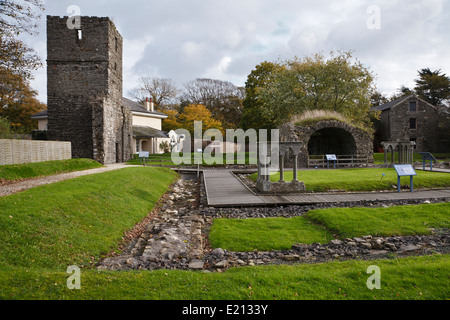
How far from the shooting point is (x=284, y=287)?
13.4 feet

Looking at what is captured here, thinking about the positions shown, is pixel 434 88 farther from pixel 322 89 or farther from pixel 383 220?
pixel 383 220

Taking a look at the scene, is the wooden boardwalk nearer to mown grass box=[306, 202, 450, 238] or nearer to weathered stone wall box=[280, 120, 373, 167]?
mown grass box=[306, 202, 450, 238]

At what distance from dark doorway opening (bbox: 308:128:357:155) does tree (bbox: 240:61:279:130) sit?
6762 millimetres

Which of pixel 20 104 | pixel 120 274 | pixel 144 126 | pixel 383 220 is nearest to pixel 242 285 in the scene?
pixel 120 274

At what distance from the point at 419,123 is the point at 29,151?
143ft

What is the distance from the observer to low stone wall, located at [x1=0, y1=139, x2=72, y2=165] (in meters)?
13.9

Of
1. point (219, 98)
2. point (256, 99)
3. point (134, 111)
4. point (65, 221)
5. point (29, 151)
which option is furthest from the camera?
point (219, 98)

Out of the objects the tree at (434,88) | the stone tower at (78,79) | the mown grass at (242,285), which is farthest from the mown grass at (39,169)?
the tree at (434,88)

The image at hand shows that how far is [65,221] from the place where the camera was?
7.13m

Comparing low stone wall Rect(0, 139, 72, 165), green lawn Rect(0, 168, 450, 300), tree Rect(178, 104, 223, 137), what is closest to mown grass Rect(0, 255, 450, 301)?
green lawn Rect(0, 168, 450, 300)

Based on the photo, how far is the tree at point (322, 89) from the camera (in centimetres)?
2709

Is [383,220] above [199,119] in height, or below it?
below
